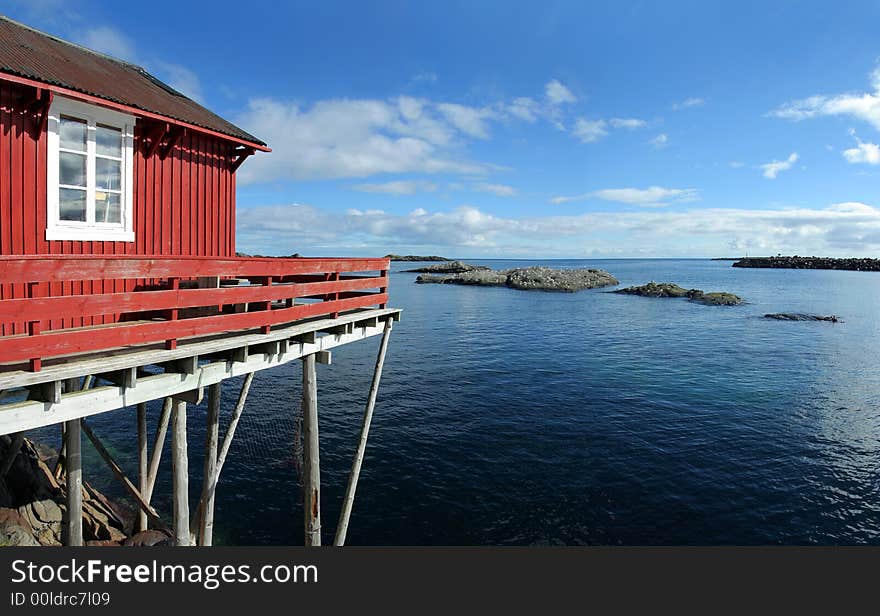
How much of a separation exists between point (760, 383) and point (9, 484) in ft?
Result: 108

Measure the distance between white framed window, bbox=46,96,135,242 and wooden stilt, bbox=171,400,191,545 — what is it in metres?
3.54

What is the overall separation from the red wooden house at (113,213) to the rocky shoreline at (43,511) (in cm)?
483

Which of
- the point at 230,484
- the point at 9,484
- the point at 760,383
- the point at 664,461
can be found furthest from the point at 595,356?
the point at 9,484

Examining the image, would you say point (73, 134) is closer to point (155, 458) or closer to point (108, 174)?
point (108, 174)

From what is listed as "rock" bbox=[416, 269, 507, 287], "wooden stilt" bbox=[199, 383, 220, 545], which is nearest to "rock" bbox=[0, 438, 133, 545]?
"wooden stilt" bbox=[199, 383, 220, 545]

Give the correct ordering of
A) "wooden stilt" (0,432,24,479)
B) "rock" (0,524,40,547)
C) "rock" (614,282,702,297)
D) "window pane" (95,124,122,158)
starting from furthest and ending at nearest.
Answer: "rock" (614,282,702,297)
"wooden stilt" (0,432,24,479)
"rock" (0,524,40,547)
"window pane" (95,124,122,158)

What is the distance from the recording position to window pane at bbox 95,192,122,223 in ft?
31.0

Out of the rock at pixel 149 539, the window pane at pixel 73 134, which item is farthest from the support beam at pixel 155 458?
the window pane at pixel 73 134

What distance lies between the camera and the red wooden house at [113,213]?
21.1 feet

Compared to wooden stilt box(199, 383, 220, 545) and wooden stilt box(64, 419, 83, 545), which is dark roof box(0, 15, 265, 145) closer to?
wooden stilt box(199, 383, 220, 545)

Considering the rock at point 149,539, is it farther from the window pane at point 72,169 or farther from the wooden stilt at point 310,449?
the window pane at point 72,169

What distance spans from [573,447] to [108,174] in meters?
17.1
